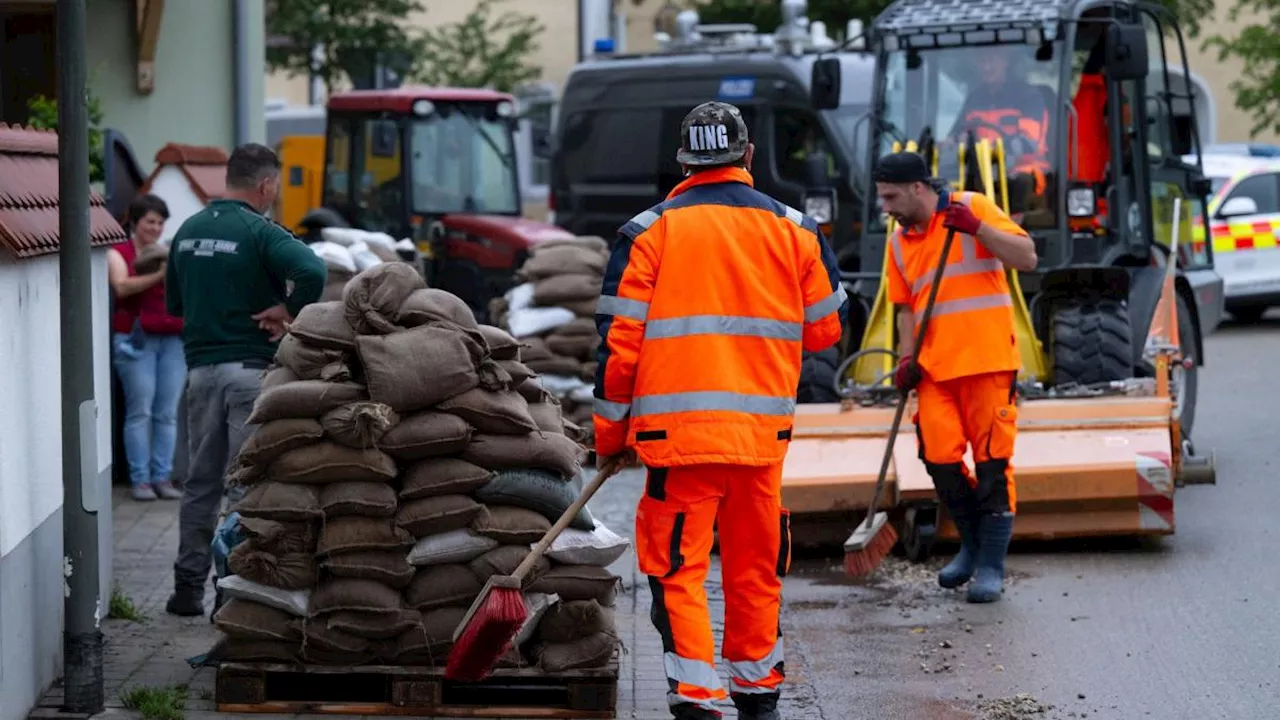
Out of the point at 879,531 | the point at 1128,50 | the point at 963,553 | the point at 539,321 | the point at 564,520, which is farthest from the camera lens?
the point at 539,321

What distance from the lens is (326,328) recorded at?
667 cm

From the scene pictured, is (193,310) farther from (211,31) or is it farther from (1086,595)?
(211,31)

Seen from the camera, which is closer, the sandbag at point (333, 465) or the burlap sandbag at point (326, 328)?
the sandbag at point (333, 465)

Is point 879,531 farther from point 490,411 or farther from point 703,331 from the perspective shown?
point 703,331

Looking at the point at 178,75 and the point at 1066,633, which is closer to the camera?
the point at 1066,633

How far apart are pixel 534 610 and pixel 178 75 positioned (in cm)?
1060

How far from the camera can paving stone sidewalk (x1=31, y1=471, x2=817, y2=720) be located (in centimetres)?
658

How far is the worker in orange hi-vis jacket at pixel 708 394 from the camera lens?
5938 millimetres

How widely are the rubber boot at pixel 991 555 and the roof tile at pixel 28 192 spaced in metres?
3.70

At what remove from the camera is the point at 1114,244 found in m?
11.5

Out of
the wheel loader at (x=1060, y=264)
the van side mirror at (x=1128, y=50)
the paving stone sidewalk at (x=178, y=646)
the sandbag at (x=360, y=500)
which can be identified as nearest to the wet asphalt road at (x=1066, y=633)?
the paving stone sidewalk at (x=178, y=646)

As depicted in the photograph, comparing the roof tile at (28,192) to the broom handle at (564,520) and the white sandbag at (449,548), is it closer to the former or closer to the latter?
the white sandbag at (449,548)

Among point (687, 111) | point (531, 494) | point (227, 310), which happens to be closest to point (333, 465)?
point (531, 494)

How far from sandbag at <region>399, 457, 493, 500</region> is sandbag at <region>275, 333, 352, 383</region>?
1.26ft
